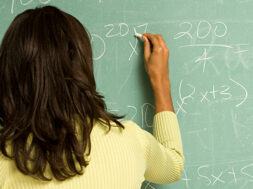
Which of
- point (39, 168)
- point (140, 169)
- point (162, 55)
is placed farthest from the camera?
point (162, 55)

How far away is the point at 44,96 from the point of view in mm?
618

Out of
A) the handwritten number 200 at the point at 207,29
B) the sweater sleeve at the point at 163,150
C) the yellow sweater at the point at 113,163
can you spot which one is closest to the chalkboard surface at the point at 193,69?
the handwritten number 200 at the point at 207,29

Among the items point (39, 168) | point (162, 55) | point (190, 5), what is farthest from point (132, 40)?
point (39, 168)

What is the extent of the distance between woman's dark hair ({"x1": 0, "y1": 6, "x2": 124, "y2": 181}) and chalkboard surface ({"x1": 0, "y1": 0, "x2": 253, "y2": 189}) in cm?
35

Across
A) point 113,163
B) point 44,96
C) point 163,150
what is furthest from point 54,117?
point 163,150

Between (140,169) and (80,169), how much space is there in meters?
0.15

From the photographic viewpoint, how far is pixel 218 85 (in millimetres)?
1032

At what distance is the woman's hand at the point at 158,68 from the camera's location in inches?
37.5

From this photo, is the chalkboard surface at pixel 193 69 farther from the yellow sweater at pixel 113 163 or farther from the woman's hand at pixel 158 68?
the yellow sweater at pixel 113 163

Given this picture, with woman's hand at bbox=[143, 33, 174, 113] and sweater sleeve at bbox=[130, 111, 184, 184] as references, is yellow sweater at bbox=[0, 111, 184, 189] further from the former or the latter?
woman's hand at bbox=[143, 33, 174, 113]

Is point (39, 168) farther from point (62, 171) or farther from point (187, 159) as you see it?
point (187, 159)

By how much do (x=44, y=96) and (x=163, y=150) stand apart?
13.2 inches

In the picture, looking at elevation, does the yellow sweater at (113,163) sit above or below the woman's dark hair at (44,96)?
below

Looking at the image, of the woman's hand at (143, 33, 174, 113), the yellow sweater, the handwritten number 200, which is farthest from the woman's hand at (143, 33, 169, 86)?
the yellow sweater
